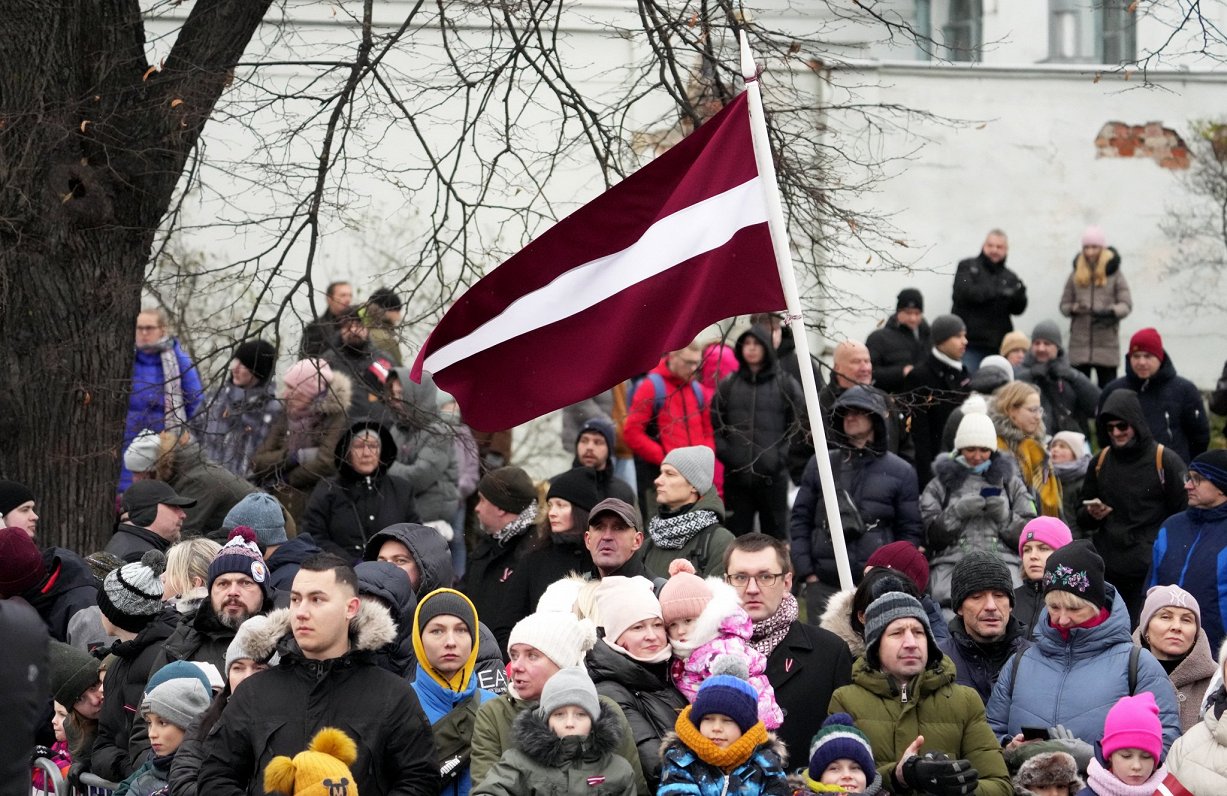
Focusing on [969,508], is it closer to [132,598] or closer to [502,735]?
[502,735]

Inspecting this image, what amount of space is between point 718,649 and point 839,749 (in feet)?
2.17

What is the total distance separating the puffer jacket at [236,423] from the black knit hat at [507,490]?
1347 millimetres

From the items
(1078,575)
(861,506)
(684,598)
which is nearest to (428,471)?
(861,506)

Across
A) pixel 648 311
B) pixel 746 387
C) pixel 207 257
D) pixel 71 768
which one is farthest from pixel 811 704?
pixel 207 257

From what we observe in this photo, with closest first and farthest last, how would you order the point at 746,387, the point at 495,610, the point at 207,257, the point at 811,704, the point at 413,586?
the point at 811,704
the point at 413,586
the point at 495,610
the point at 746,387
the point at 207,257

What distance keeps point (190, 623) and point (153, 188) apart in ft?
12.4

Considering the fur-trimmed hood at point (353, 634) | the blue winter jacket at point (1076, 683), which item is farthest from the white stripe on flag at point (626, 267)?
the blue winter jacket at point (1076, 683)

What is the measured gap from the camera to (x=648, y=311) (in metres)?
8.55

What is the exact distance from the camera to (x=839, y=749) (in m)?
7.14

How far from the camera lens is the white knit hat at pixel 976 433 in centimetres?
1147

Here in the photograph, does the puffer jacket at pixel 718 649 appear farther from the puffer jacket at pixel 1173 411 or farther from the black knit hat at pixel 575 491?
the puffer jacket at pixel 1173 411

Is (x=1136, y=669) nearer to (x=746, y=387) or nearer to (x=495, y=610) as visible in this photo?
(x=495, y=610)

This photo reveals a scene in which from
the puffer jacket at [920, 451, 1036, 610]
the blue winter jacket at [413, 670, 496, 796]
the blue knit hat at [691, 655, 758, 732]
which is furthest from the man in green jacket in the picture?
the puffer jacket at [920, 451, 1036, 610]

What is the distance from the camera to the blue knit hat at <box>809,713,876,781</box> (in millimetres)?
7125
